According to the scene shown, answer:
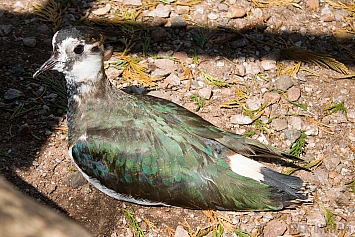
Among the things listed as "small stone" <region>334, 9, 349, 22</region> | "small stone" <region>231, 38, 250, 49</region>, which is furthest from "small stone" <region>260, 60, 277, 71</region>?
"small stone" <region>334, 9, 349, 22</region>

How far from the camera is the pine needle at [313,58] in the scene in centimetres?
448

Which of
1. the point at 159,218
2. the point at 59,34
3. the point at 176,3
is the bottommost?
the point at 159,218

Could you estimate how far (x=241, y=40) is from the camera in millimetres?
4625

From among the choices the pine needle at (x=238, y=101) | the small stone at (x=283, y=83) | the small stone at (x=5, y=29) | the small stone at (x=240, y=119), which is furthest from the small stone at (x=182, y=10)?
the small stone at (x=5, y=29)

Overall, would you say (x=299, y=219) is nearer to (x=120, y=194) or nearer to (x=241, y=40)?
(x=120, y=194)

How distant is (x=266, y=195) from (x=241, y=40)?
69.1 inches

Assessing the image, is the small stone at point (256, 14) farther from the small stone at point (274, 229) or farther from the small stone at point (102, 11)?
the small stone at point (274, 229)

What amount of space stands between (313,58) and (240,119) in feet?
3.26

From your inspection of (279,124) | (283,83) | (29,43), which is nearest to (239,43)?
(283,83)

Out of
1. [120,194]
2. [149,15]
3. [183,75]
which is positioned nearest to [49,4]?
[149,15]

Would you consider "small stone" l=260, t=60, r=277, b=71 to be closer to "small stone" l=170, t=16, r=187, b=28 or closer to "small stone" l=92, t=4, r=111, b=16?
"small stone" l=170, t=16, r=187, b=28

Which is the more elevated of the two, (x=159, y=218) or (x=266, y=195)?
(x=266, y=195)

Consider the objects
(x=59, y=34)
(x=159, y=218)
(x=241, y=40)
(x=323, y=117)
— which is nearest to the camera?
(x=59, y=34)

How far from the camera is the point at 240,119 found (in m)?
4.11
